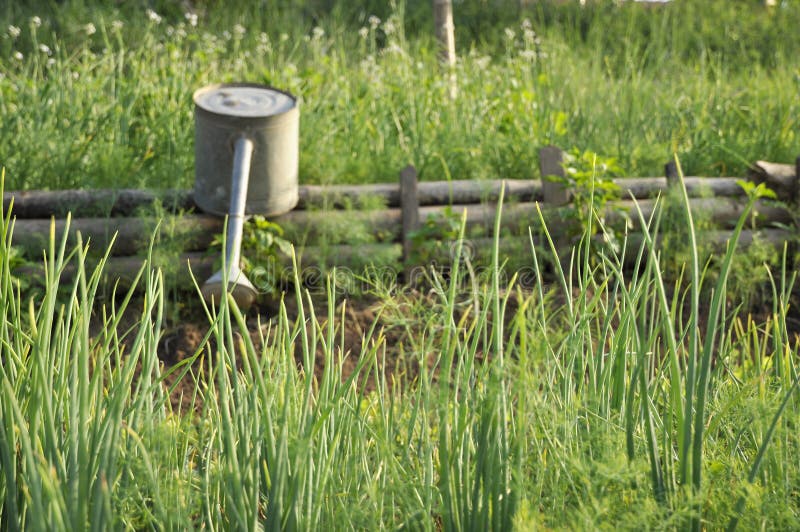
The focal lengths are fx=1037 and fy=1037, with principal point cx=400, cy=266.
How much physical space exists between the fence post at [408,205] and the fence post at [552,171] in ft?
2.14

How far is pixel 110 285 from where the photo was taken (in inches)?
191

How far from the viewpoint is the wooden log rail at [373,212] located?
16.1 feet

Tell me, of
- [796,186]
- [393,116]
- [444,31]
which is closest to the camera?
[796,186]

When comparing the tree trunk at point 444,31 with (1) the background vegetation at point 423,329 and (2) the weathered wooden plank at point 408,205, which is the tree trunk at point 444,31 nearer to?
(1) the background vegetation at point 423,329

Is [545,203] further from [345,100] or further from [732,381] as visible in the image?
[732,381]

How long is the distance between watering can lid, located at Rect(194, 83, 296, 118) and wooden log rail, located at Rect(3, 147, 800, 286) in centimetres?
44

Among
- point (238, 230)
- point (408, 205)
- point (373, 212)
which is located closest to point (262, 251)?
point (238, 230)

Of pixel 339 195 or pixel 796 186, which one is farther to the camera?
pixel 796 186

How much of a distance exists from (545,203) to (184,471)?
3.52 meters

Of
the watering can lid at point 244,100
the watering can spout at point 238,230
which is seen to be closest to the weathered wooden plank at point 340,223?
the watering can spout at point 238,230

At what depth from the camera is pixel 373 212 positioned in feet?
16.9

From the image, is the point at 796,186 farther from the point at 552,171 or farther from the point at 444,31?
the point at 444,31

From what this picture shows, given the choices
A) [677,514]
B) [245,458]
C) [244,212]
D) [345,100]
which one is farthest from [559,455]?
[345,100]

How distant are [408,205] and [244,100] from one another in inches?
38.2
